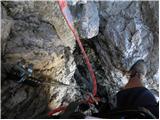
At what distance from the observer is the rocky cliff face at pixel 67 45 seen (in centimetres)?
187

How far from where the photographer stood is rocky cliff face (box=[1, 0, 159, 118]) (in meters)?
1.87

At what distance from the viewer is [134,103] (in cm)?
244

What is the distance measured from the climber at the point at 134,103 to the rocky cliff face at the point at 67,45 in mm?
145

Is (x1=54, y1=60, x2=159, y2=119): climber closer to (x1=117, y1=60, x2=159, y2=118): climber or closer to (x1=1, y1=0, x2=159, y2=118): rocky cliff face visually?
(x1=117, y1=60, x2=159, y2=118): climber

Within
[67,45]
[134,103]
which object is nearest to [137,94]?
[134,103]

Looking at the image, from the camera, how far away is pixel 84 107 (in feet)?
7.40

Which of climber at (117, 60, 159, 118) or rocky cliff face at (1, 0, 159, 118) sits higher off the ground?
rocky cliff face at (1, 0, 159, 118)

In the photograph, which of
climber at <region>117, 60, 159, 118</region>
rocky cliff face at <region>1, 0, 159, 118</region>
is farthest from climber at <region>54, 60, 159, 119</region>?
rocky cliff face at <region>1, 0, 159, 118</region>

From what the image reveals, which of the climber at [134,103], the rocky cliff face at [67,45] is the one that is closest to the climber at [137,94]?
the climber at [134,103]

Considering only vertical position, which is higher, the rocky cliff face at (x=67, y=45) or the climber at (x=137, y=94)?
the rocky cliff face at (x=67, y=45)

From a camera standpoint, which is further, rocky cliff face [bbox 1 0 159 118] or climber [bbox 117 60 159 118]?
climber [bbox 117 60 159 118]

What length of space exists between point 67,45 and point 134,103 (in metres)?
0.83

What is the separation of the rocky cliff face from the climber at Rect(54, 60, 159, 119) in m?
0.15

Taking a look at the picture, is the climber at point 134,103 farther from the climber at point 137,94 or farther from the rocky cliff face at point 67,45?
the rocky cliff face at point 67,45
